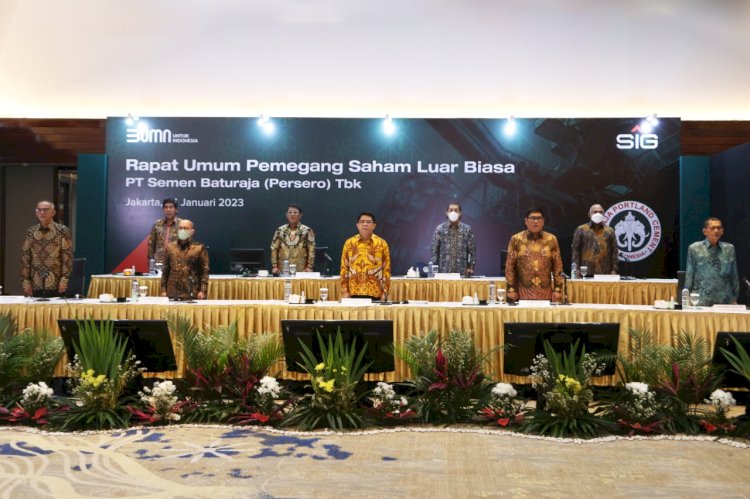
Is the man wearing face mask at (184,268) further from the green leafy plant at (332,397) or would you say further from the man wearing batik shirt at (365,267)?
the green leafy plant at (332,397)

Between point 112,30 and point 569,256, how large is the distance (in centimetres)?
785

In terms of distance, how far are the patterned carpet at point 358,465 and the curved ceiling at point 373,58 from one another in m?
7.52

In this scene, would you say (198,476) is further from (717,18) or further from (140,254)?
(717,18)

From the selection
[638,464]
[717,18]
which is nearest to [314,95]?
[717,18]

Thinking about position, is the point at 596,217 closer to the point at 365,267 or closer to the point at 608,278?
the point at 608,278

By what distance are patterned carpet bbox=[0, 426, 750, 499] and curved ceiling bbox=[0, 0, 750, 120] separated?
7.52 m

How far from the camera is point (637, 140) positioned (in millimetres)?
10930

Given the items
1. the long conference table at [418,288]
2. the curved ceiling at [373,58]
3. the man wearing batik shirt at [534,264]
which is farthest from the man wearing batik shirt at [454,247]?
the curved ceiling at [373,58]

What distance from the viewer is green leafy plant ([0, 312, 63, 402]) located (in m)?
5.10

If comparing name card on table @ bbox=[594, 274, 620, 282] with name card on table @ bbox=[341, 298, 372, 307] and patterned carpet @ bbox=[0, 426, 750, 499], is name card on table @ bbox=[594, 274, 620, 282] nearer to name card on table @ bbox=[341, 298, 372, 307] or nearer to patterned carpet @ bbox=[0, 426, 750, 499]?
name card on table @ bbox=[341, 298, 372, 307]

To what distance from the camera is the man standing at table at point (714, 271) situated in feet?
21.9

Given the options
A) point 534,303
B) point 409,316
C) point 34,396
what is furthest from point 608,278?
point 34,396

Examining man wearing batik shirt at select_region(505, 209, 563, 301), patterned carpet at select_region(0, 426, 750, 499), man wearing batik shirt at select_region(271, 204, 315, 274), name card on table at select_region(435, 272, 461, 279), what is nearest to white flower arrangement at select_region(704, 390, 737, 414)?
patterned carpet at select_region(0, 426, 750, 499)

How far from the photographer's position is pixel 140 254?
11.3m
